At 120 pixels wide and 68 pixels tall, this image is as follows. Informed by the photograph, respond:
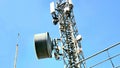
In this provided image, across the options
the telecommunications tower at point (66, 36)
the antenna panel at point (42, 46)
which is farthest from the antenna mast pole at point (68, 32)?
the antenna panel at point (42, 46)

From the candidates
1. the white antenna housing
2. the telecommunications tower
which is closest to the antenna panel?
the telecommunications tower

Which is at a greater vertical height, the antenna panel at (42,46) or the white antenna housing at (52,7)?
the white antenna housing at (52,7)

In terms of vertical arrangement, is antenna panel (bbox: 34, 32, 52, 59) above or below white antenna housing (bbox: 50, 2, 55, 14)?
below

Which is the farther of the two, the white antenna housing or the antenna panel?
the white antenna housing

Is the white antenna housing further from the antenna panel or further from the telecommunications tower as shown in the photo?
the antenna panel

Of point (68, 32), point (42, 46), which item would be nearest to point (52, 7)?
point (68, 32)

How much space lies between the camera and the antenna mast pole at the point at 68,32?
63.4 feet

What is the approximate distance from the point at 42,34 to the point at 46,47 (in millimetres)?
811

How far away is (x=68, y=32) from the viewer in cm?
2078

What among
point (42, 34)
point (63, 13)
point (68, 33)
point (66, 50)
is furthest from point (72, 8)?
point (42, 34)

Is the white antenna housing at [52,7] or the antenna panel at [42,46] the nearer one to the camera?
the antenna panel at [42,46]

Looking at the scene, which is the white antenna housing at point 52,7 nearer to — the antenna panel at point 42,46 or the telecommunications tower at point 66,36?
the telecommunications tower at point 66,36

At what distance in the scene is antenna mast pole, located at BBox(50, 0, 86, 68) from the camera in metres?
19.3

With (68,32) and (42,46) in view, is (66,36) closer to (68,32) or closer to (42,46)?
(68,32)
